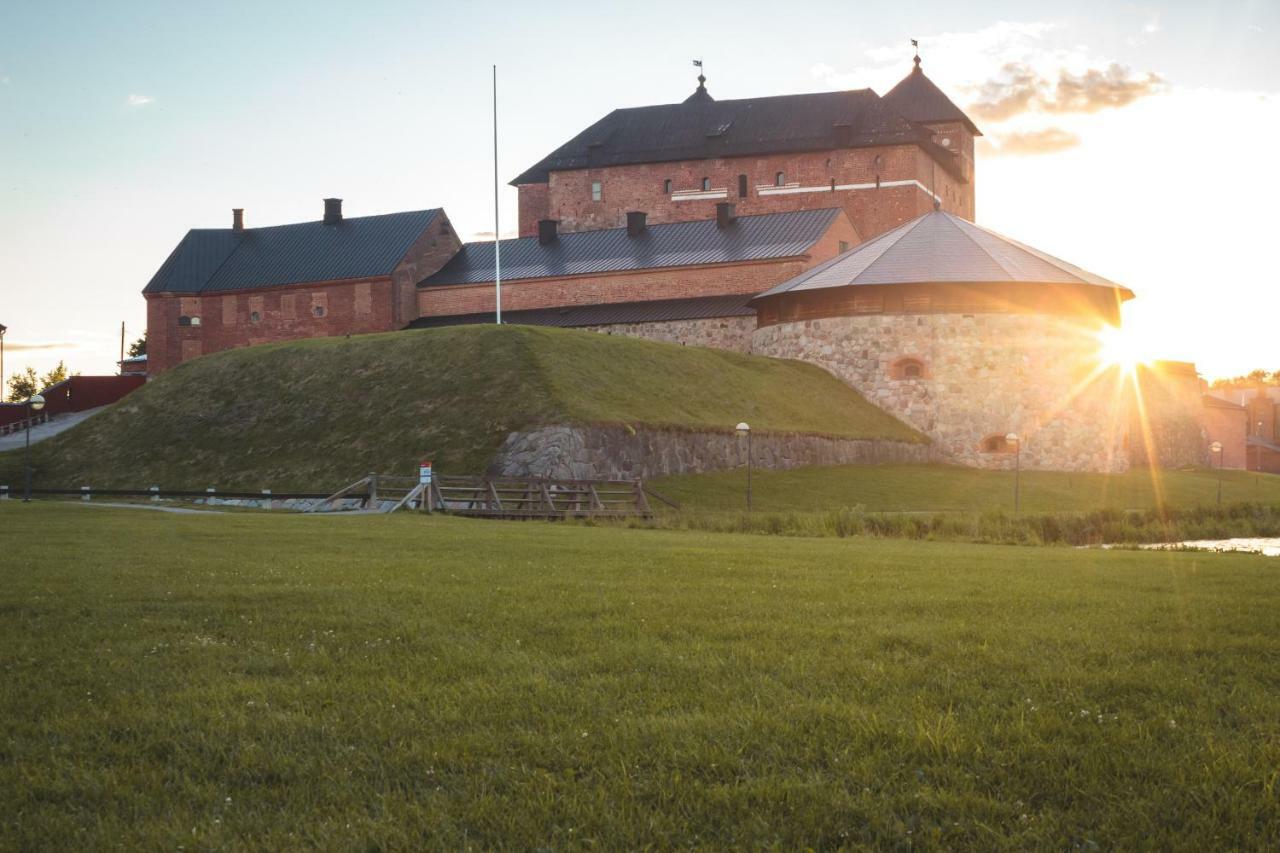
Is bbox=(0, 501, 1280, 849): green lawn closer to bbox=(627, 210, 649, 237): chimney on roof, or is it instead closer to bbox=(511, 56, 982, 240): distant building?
bbox=(627, 210, 649, 237): chimney on roof

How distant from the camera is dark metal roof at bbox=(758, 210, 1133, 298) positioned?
53156 millimetres

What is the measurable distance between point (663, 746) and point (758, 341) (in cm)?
5258

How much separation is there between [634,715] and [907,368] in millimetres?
48859

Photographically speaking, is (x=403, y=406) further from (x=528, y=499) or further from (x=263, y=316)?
(x=263, y=316)

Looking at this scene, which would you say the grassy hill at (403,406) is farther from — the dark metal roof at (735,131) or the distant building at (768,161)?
the dark metal roof at (735,131)

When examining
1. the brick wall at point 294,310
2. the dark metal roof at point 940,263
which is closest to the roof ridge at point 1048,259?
the dark metal roof at point 940,263

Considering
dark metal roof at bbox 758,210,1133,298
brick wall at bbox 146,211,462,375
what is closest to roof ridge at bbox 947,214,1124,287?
dark metal roof at bbox 758,210,1133,298

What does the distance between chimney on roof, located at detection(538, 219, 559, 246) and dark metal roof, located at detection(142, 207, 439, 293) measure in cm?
591

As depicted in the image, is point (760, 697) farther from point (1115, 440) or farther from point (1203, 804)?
point (1115, 440)

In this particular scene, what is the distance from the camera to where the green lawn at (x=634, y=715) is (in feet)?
16.2

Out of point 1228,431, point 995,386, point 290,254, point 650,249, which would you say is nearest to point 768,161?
point 650,249

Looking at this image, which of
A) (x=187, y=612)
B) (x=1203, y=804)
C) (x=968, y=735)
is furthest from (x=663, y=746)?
(x=187, y=612)

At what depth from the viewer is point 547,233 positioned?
6694cm

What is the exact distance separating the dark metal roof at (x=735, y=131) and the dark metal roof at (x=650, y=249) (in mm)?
10657
